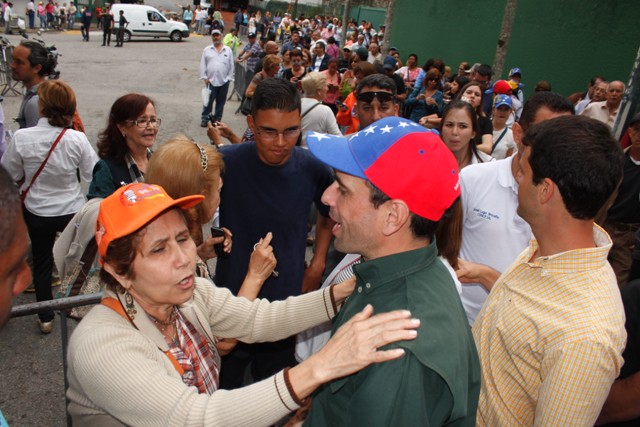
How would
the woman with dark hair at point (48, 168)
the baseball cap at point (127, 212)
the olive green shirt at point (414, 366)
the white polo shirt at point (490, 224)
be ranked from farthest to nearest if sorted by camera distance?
the woman with dark hair at point (48, 168) → the white polo shirt at point (490, 224) → the baseball cap at point (127, 212) → the olive green shirt at point (414, 366)

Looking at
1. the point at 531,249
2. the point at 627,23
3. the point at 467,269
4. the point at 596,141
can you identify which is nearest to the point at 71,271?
the point at 467,269

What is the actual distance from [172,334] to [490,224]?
1.95m

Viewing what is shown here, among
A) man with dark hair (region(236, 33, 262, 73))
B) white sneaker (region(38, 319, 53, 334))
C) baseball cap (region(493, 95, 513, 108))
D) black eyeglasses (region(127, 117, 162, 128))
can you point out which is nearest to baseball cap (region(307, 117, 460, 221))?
black eyeglasses (region(127, 117, 162, 128))

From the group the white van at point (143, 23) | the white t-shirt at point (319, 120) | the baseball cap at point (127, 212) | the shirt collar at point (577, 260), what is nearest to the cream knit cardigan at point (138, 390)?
the baseball cap at point (127, 212)

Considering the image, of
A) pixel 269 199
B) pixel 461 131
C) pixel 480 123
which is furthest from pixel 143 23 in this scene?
pixel 269 199

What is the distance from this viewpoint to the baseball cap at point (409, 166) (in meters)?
1.70

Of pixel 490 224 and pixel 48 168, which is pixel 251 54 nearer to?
pixel 48 168

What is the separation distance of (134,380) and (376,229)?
99cm

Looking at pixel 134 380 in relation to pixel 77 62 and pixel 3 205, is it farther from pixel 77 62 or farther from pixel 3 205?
pixel 77 62

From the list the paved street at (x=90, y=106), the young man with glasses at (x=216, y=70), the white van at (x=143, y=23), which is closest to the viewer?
the paved street at (x=90, y=106)

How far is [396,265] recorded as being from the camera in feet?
5.50

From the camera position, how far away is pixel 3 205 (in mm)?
1231

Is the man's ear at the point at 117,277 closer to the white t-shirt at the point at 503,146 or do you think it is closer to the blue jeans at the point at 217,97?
the white t-shirt at the point at 503,146

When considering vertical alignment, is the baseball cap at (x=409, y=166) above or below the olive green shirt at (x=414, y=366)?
above
